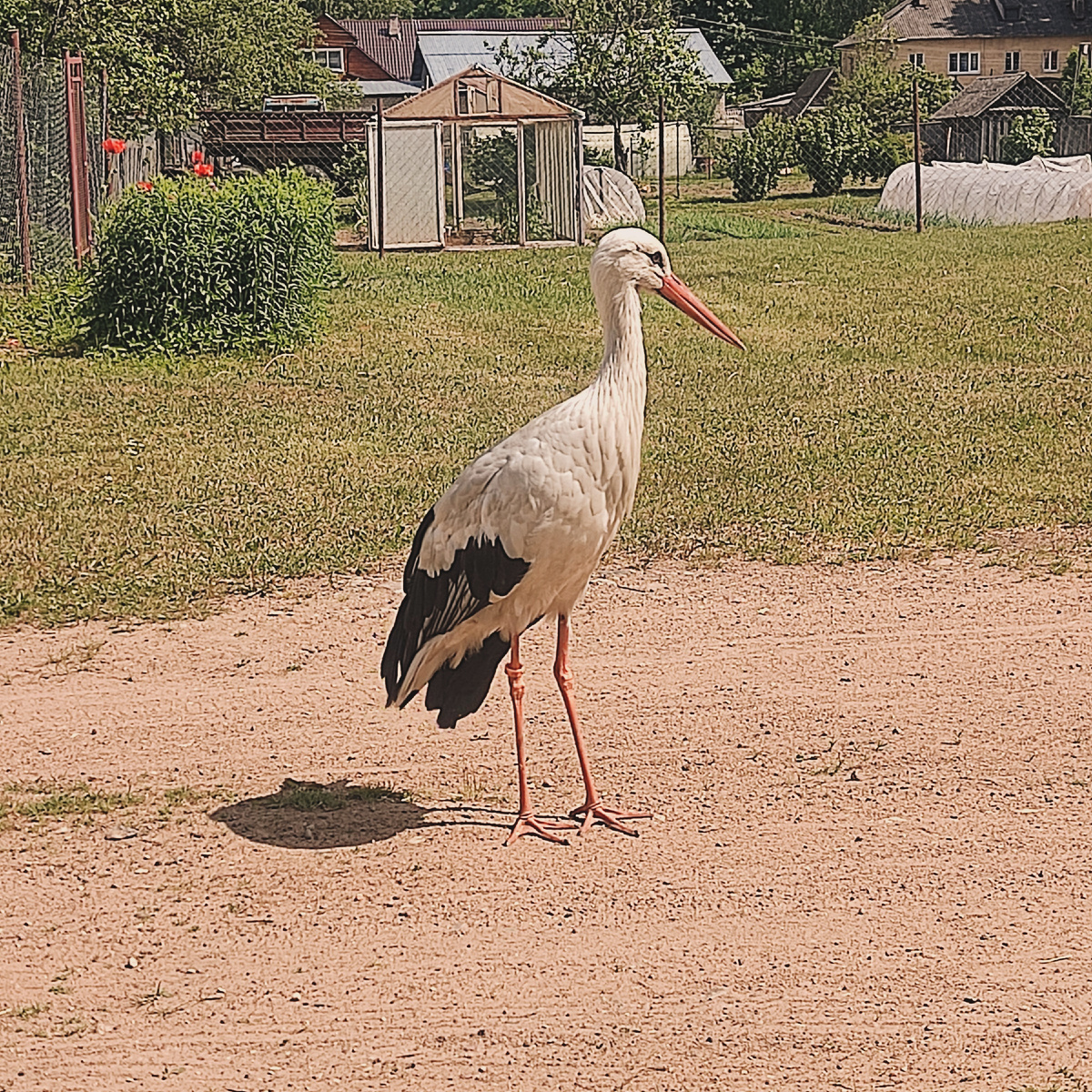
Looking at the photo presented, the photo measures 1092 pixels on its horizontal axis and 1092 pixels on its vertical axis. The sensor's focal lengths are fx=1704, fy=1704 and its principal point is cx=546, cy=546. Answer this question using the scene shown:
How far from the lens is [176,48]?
36.7 meters

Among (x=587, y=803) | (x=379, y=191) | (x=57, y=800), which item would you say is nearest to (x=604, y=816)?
(x=587, y=803)

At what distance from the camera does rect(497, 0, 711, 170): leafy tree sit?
131ft

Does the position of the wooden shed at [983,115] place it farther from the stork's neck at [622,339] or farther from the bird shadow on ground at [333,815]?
the bird shadow on ground at [333,815]

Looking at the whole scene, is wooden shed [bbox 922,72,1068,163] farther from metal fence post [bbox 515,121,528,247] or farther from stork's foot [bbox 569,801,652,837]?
stork's foot [bbox 569,801,652,837]

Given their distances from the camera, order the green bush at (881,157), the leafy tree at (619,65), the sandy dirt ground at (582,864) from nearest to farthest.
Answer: the sandy dirt ground at (582,864) → the leafy tree at (619,65) → the green bush at (881,157)

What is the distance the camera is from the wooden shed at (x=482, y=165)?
26453mm

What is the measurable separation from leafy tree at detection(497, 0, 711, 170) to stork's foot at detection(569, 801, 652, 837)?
34.2 meters

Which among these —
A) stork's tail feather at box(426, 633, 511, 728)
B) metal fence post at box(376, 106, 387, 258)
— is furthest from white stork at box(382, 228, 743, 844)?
metal fence post at box(376, 106, 387, 258)

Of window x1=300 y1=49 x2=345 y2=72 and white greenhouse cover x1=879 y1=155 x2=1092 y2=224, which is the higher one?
window x1=300 y1=49 x2=345 y2=72

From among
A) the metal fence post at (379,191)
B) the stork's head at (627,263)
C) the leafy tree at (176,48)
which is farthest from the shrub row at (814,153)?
the stork's head at (627,263)

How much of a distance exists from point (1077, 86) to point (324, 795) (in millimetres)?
53536

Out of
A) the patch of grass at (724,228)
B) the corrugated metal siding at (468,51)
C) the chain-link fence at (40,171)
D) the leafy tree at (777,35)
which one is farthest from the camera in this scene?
the leafy tree at (777,35)

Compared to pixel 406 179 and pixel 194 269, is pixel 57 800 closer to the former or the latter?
pixel 194 269

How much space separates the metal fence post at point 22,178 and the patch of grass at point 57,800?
11107 mm
